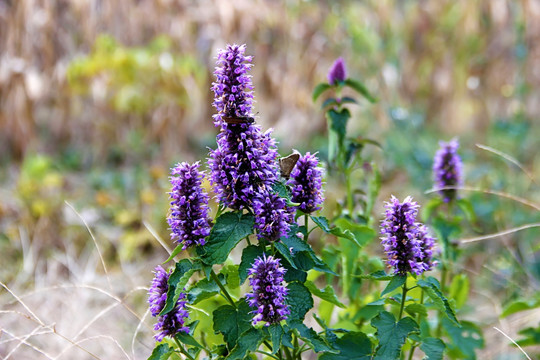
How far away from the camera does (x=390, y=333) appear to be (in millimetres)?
1323

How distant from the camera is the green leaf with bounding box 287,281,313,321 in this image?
1.26 m

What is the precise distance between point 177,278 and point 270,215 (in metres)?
0.22

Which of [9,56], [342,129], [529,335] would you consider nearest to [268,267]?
[342,129]

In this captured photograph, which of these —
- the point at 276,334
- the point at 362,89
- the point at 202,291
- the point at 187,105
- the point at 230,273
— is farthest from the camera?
the point at 187,105

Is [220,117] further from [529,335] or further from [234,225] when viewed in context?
[529,335]

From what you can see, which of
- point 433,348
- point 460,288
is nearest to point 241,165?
point 433,348

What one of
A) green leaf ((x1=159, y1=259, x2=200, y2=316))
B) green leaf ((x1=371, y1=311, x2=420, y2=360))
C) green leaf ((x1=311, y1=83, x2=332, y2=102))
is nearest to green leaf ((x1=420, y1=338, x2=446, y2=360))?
green leaf ((x1=371, y1=311, x2=420, y2=360))

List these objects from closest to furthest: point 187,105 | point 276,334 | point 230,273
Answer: point 276,334 → point 230,273 → point 187,105

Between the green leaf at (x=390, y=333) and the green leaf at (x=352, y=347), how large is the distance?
0.17 feet

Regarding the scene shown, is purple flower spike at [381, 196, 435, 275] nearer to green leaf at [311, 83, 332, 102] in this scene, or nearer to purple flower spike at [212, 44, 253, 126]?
purple flower spike at [212, 44, 253, 126]

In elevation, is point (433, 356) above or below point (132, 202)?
below

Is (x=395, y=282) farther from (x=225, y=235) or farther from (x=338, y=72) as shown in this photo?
(x=338, y=72)

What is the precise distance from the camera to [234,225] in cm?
122

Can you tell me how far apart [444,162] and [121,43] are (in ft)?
13.0
